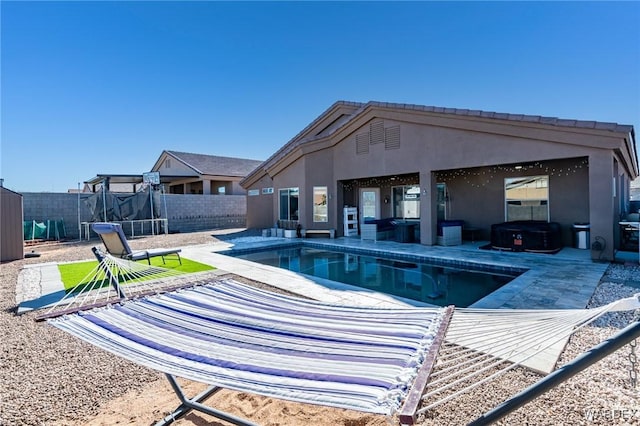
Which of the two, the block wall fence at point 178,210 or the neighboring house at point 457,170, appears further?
the block wall fence at point 178,210

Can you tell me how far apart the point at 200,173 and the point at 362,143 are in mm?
15981

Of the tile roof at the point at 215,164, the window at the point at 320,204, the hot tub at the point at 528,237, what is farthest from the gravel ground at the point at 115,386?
the tile roof at the point at 215,164

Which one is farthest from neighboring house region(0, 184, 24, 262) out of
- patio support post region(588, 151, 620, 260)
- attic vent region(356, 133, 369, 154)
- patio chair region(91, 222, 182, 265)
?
patio support post region(588, 151, 620, 260)

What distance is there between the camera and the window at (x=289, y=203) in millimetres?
16875

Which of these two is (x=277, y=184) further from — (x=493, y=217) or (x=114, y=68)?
(x=493, y=217)

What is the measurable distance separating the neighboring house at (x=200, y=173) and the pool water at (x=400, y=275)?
1627 cm

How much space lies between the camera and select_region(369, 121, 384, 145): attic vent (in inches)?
540

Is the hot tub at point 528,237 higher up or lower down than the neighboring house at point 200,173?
lower down

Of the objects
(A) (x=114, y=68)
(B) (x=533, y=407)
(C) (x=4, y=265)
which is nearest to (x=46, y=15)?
(A) (x=114, y=68)

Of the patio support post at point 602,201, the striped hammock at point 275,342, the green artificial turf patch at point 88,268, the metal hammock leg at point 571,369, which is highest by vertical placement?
the patio support post at point 602,201

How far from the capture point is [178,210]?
2116 cm

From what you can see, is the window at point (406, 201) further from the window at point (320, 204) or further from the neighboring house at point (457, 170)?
the window at point (320, 204)

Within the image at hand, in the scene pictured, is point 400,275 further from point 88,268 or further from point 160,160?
point 160,160

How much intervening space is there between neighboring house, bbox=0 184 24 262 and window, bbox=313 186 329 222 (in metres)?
11.1
